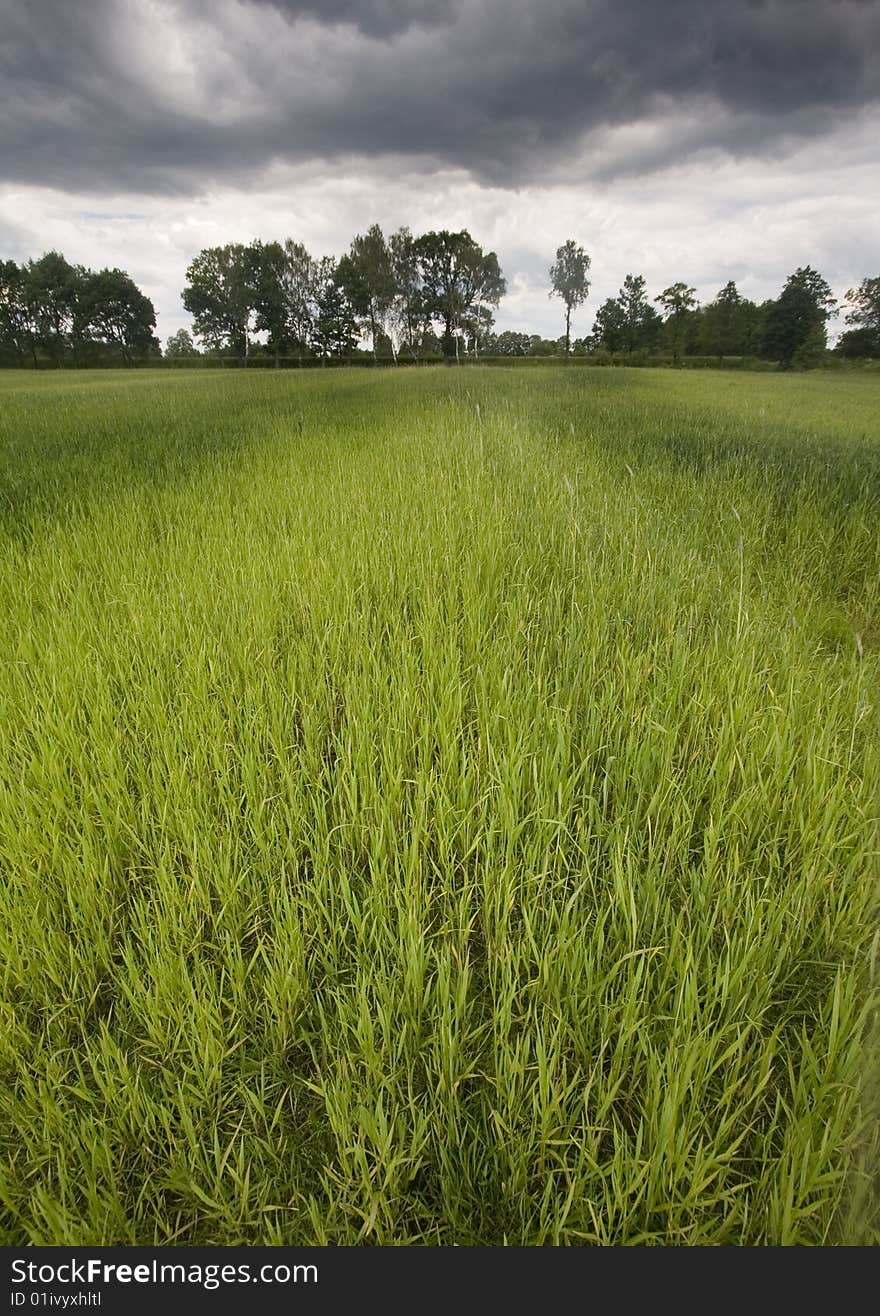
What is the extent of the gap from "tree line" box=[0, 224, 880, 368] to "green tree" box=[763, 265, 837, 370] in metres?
2.36

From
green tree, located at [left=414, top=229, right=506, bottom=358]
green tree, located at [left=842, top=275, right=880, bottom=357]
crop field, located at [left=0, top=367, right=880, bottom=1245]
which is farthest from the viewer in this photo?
green tree, located at [left=414, top=229, right=506, bottom=358]

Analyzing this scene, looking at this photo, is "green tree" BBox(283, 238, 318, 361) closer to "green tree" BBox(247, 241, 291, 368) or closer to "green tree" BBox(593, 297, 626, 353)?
"green tree" BBox(247, 241, 291, 368)

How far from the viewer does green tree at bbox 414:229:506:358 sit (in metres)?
53.8

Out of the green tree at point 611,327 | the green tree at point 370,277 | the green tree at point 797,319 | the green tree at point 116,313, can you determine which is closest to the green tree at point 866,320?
the green tree at point 797,319

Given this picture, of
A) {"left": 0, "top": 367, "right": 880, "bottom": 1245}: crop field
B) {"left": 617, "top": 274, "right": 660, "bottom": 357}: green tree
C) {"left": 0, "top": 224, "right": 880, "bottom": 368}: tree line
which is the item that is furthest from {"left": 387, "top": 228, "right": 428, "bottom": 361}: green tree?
{"left": 0, "top": 367, "right": 880, "bottom": 1245}: crop field

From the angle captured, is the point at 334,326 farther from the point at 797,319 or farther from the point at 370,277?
the point at 797,319

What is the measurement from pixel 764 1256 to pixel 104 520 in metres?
4.44

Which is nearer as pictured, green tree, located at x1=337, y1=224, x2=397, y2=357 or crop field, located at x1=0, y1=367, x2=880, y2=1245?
crop field, located at x1=0, y1=367, x2=880, y2=1245

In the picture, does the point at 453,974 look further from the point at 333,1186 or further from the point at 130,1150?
→ the point at 130,1150

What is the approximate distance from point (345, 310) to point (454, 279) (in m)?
14.0

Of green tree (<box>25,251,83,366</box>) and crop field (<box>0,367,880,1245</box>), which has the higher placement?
green tree (<box>25,251,83,366</box>)

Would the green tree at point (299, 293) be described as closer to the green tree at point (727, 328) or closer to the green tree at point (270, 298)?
the green tree at point (270, 298)

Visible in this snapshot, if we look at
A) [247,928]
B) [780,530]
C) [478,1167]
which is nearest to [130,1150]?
[247,928]

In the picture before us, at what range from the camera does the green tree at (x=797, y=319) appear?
47.0 m
